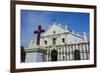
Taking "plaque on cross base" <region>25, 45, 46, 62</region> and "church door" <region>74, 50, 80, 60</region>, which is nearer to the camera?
"plaque on cross base" <region>25, 45, 46, 62</region>

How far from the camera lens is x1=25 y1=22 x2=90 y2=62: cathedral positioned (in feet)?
5.96

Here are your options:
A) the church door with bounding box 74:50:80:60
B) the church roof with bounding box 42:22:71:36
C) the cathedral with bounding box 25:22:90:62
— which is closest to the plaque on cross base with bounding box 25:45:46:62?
the cathedral with bounding box 25:22:90:62

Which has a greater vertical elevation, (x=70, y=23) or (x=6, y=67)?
(x=70, y=23)

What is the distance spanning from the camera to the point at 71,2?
1918 millimetres

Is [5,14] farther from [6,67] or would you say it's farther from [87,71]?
[87,71]

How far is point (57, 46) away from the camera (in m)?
1.88

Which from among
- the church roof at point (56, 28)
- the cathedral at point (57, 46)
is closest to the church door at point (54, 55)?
the cathedral at point (57, 46)

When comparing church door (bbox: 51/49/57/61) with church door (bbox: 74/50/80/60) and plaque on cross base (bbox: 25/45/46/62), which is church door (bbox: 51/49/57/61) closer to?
plaque on cross base (bbox: 25/45/46/62)

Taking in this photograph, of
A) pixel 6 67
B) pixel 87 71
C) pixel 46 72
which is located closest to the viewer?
pixel 6 67

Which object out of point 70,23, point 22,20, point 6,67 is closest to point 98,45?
point 70,23

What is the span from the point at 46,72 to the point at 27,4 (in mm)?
700

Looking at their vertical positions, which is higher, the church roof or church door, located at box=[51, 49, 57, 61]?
the church roof

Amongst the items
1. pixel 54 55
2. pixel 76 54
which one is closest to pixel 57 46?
pixel 54 55

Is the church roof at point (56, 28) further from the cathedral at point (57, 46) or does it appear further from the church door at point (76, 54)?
the church door at point (76, 54)
